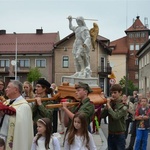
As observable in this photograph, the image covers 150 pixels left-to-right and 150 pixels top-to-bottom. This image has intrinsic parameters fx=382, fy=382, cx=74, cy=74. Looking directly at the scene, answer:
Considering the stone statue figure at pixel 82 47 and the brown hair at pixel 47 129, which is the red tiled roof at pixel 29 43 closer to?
the stone statue figure at pixel 82 47

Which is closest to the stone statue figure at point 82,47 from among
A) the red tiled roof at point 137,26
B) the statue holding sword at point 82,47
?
the statue holding sword at point 82,47

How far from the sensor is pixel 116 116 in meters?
5.77

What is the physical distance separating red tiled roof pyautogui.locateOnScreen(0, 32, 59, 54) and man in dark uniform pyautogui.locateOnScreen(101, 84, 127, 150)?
50.7 meters

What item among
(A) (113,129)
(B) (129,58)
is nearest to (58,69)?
(B) (129,58)

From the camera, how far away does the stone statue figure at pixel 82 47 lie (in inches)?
613

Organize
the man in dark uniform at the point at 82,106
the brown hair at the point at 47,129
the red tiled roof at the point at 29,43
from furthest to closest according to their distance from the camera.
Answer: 1. the red tiled roof at the point at 29,43
2. the man in dark uniform at the point at 82,106
3. the brown hair at the point at 47,129

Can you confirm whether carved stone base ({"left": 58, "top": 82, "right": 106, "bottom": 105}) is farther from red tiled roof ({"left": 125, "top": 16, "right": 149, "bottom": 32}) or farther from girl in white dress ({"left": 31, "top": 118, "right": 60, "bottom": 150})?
red tiled roof ({"left": 125, "top": 16, "right": 149, "bottom": 32})

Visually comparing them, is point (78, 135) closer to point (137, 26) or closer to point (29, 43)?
point (29, 43)

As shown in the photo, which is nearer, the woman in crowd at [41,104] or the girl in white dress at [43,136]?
the girl in white dress at [43,136]

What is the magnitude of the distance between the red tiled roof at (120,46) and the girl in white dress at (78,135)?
7919cm

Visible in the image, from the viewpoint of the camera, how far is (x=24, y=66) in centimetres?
5884

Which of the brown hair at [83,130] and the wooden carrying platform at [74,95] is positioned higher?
the wooden carrying platform at [74,95]

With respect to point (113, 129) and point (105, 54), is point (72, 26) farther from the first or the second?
point (105, 54)

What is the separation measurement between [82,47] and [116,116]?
410 inches
